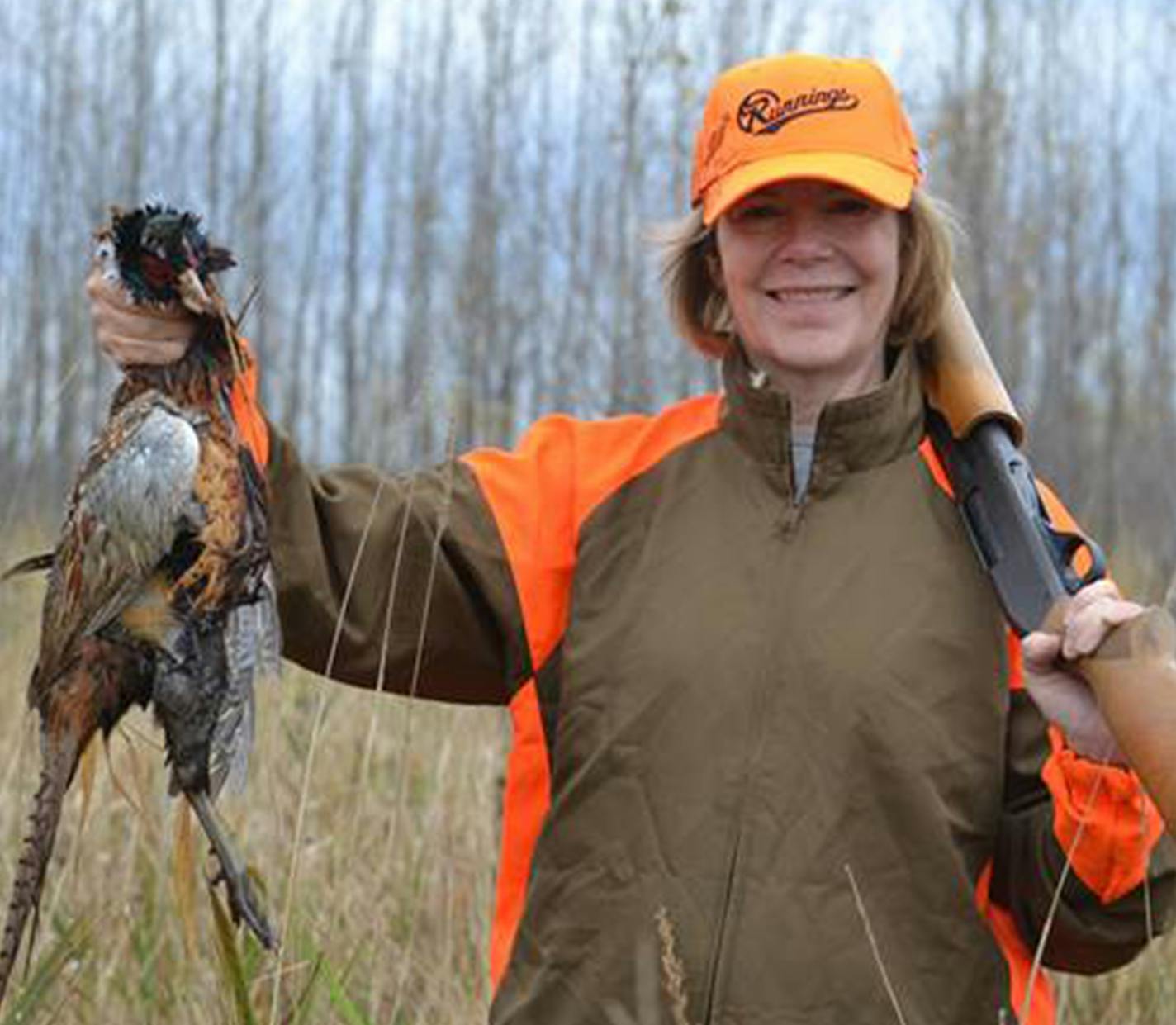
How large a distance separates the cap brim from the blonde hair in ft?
0.27

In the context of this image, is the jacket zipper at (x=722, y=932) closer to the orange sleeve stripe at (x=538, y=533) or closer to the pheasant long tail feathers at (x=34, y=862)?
the orange sleeve stripe at (x=538, y=533)

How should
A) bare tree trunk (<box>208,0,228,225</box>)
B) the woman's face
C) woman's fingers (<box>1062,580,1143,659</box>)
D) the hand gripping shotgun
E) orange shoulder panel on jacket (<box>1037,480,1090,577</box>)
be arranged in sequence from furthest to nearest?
1. bare tree trunk (<box>208,0,228,225</box>)
2. the woman's face
3. orange shoulder panel on jacket (<box>1037,480,1090,577</box>)
4. woman's fingers (<box>1062,580,1143,659</box>)
5. the hand gripping shotgun

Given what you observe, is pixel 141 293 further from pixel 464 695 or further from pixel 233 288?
pixel 233 288

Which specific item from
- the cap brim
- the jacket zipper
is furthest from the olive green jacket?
the cap brim

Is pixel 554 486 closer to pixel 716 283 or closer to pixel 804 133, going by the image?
pixel 716 283

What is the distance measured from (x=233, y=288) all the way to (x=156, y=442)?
9655 mm

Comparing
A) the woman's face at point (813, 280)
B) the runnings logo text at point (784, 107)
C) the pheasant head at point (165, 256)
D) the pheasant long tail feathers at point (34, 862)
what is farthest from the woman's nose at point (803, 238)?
the pheasant long tail feathers at point (34, 862)

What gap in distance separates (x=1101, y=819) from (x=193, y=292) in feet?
3.90

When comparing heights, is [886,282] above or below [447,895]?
above

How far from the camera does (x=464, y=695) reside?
102 inches

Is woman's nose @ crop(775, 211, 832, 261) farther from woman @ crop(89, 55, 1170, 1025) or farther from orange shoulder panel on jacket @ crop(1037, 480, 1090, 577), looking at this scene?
orange shoulder panel on jacket @ crop(1037, 480, 1090, 577)

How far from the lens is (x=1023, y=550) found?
7.36 feet

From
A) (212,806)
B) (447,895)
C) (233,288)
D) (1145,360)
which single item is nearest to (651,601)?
(212,806)

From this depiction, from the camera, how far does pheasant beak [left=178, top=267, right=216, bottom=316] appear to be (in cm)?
167
